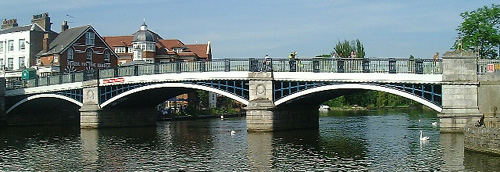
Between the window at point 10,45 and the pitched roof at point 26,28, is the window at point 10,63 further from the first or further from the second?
the pitched roof at point 26,28

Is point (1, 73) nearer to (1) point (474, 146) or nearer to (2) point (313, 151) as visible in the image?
(2) point (313, 151)

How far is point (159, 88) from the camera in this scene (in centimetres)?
4938

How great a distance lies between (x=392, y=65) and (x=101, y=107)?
89.4ft

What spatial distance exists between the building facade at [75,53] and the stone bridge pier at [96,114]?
19.7 metres

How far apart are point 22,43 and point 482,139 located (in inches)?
2760

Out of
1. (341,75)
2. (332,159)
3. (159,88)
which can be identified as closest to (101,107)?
(159,88)

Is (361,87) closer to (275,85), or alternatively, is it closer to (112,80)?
(275,85)

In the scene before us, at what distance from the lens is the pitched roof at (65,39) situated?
7621cm

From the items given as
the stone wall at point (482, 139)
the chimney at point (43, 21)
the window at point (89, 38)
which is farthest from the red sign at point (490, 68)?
the chimney at point (43, 21)

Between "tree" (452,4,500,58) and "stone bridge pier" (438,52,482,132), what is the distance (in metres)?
16.0

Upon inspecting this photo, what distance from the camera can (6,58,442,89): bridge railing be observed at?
37406mm

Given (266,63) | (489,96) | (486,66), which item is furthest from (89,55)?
(489,96)

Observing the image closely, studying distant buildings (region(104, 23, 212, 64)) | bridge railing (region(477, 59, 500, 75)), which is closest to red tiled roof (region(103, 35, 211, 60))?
distant buildings (region(104, 23, 212, 64))

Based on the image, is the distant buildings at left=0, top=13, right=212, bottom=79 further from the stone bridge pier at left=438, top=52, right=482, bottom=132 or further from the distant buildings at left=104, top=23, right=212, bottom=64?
the stone bridge pier at left=438, top=52, right=482, bottom=132
